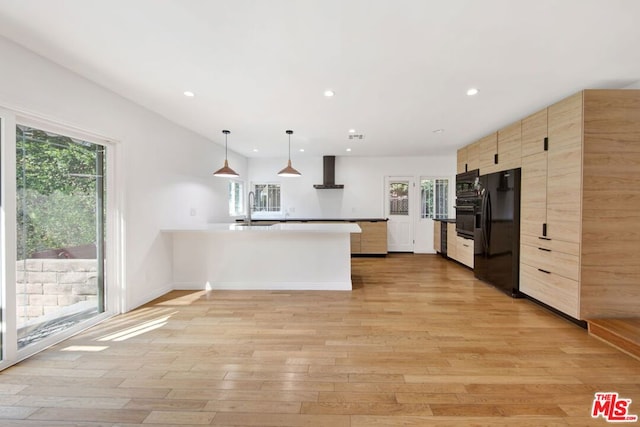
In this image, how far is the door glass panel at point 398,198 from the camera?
22.1ft

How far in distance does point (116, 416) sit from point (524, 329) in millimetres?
3335

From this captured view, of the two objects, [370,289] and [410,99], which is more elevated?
[410,99]

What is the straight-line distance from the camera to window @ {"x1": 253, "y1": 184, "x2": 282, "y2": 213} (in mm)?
6945

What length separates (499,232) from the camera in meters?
3.76

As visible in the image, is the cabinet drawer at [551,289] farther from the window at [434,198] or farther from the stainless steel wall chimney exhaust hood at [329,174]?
the stainless steel wall chimney exhaust hood at [329,174]

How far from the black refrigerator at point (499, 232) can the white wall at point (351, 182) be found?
2.43m

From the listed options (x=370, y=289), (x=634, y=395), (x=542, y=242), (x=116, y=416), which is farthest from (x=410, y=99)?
(x=116, y=416)

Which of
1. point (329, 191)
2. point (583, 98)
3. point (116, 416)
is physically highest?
point (583, 98)

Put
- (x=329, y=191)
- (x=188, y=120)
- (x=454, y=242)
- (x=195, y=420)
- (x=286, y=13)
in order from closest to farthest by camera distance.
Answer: (x=195, y=420)
(x=286, y=13)
(x=188, y=120)
(x=454, y=242)
(x=329, y=191)

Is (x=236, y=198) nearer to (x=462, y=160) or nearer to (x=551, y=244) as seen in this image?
(x=462, y=160)

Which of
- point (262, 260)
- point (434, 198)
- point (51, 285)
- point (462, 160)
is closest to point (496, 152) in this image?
point (462, 160)

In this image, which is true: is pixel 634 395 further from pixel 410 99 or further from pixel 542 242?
pixel 410 99

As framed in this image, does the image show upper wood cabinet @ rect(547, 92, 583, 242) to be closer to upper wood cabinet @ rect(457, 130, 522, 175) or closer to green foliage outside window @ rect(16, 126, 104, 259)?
upper wood cabinet @ rect(457, 130, 522, 175)

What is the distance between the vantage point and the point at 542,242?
10.0 ft
